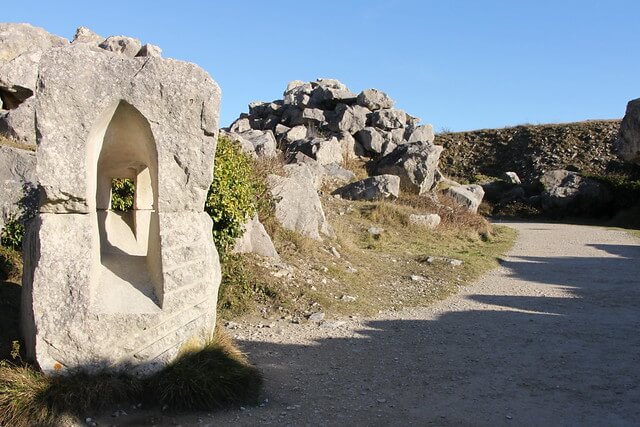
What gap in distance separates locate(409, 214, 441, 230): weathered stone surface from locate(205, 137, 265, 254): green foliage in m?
8.20

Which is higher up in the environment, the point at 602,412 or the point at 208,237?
the point at 208,237

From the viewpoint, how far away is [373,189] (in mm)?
18875

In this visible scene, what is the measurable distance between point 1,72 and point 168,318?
35.4 feet

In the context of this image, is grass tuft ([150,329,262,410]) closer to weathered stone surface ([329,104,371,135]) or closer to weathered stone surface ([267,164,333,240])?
weathered stone surface ([267,164,333,240])

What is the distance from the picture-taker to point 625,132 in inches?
269

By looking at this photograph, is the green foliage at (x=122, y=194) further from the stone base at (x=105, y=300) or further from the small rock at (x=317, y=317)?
the stone base at (x=105, y=300)

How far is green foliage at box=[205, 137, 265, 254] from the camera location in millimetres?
8539

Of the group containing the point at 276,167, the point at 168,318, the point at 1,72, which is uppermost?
the point at 1,72

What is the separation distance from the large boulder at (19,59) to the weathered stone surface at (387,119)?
659 inches

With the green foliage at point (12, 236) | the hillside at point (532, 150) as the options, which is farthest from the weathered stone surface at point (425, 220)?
the hillside at point (532, 150)

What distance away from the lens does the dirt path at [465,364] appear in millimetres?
4855

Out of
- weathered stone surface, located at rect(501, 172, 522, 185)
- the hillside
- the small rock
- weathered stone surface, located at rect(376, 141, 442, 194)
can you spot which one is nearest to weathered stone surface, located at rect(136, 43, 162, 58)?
the small rock

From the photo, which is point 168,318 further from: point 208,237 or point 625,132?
point 625,132

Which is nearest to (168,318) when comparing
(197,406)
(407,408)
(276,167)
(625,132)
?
(197,406)
